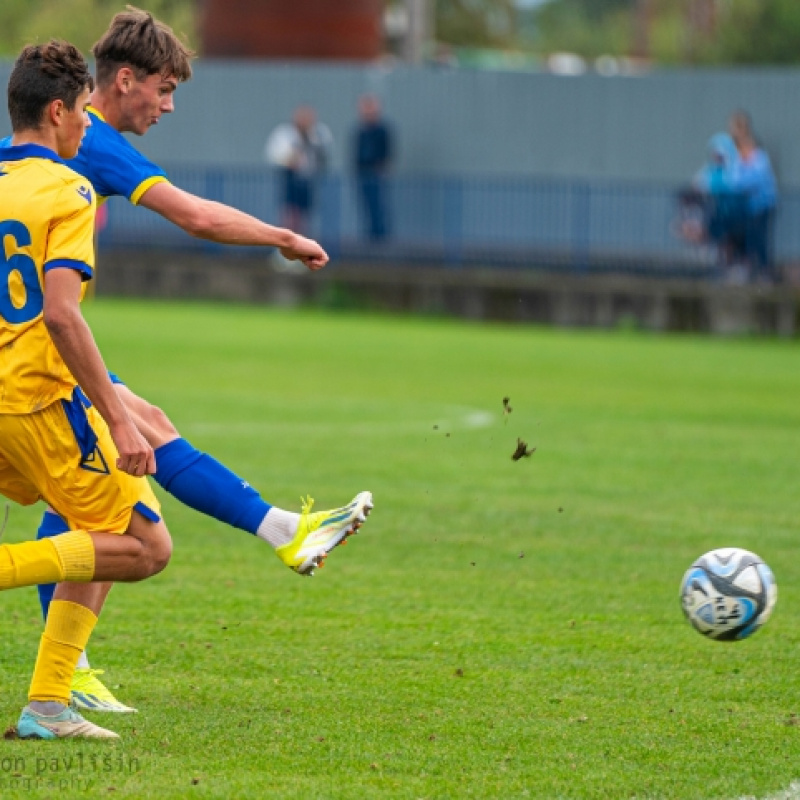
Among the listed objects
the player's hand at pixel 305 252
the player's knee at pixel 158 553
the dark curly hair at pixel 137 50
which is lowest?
Answer: the player's knee at pixel 158 553

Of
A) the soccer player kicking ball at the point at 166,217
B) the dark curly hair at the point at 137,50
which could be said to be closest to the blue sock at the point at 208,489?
the soccer player kicking ball at the point at 166,217

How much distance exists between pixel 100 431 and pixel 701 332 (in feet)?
59.0

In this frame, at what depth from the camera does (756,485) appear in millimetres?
10352

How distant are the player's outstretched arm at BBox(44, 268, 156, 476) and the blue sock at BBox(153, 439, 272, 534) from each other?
70 centimetres

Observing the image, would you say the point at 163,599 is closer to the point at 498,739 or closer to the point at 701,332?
the point at 498,739

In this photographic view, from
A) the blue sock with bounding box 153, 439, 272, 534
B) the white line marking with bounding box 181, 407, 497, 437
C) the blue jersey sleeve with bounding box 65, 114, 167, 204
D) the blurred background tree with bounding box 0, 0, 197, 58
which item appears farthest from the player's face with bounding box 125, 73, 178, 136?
the blurred background tree with bounding box 0, 0, 197, 58

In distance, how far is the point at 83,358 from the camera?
4.66 meters

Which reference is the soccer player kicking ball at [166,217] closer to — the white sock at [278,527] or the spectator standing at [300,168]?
the white sock at [278,527]

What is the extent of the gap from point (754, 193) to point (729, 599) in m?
16.4

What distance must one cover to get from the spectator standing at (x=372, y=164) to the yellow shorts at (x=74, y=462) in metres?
20.4

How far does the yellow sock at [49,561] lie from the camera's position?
4859mm

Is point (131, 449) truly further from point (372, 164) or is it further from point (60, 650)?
point (372, 164)

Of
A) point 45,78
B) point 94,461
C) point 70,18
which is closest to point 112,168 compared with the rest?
point 45,78

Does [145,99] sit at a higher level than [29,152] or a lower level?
higher
